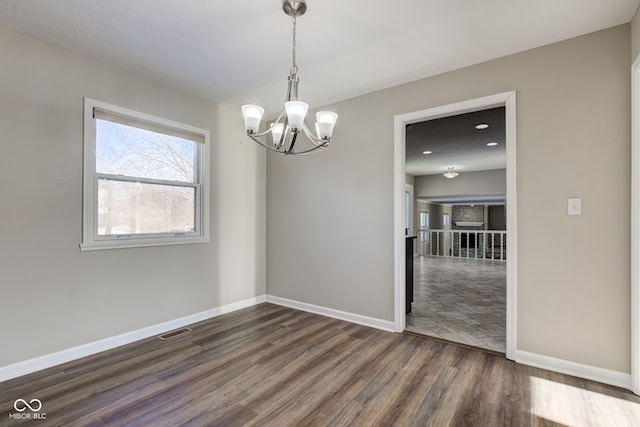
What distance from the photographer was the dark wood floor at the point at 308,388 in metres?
1.84

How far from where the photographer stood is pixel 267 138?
4273 mm

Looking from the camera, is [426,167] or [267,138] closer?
[267,138]

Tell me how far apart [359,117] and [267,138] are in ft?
4.75

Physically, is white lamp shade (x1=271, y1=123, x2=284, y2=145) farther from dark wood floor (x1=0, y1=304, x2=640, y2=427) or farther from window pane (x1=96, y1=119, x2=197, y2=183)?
dark wood floor (x1=0, y1=304, x2=640, y2=427)

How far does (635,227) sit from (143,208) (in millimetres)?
4162

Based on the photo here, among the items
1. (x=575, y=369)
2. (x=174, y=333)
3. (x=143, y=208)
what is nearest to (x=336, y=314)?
(x=174, y=333)

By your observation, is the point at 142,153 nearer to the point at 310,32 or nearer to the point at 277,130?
the point at 277,130

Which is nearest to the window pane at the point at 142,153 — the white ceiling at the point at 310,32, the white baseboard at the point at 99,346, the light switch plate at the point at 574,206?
the white ceiling at the point at 310,32

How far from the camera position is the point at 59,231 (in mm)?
2531

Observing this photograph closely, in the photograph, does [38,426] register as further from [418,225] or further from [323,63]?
[418,225]

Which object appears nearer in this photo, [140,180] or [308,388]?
[308,388]

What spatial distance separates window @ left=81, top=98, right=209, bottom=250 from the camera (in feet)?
8.98

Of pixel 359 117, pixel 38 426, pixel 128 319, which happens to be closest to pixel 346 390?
pixel 38 426

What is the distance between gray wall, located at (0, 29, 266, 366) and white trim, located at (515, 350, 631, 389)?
338cm
